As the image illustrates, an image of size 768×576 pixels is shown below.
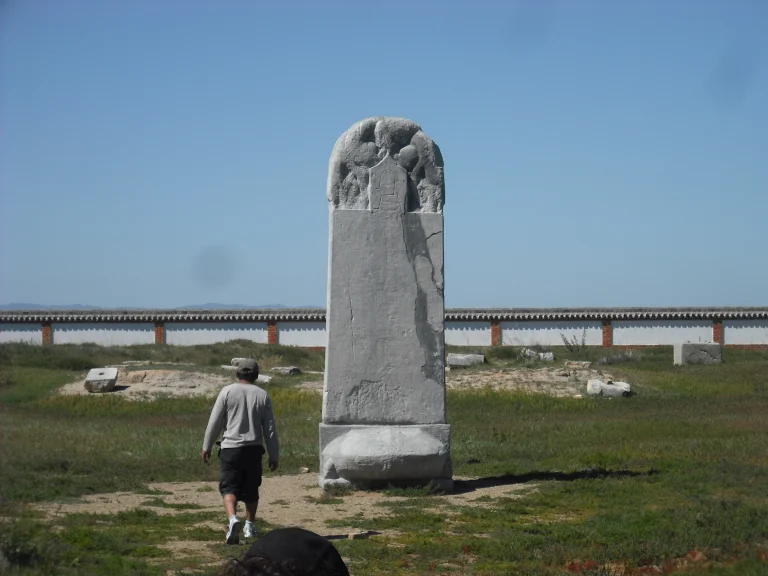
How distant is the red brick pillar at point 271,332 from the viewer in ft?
143

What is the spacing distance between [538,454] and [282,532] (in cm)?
1183

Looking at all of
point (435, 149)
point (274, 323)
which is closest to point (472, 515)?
point (435, 149)

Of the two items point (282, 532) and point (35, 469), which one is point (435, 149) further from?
point (282, 532)

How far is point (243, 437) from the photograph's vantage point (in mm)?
8984

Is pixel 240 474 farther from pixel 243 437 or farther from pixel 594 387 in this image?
pixel 594 387

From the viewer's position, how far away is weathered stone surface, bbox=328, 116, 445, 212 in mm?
11734

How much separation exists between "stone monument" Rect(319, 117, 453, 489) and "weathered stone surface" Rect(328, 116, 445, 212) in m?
0.02

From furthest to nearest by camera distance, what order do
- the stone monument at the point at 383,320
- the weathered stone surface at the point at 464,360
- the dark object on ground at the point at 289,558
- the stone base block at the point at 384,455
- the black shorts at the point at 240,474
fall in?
1. the weathered stone surface at the point at 464,360
2. the stone monument at the point at 383,320
3. the stone base block at the point at 384,455
4. the black shorts at the point at 240,474
5. the dark object on ground at the point at 289,558

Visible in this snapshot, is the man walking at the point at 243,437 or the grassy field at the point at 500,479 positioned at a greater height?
the man walking at the point at 243,437

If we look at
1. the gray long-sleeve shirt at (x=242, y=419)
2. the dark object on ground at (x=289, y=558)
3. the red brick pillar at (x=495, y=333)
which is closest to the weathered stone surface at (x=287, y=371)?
the gray long-sleeve shirt at (x=242, y=419)

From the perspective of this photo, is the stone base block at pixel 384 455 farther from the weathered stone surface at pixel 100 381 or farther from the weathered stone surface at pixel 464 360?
the weathered stone surface at pixel 464 360

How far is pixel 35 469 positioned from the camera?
12.3 meters

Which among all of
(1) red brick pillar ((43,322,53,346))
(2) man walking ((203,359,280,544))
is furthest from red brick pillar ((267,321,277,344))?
(2) man walking ((203,359,280,544))

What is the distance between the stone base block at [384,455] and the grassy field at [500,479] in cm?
26
